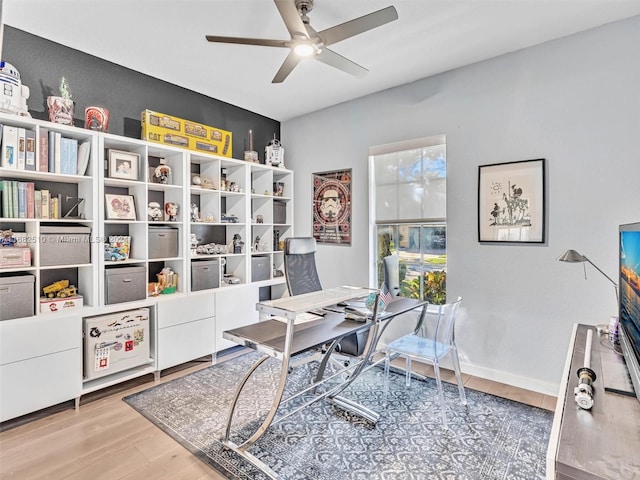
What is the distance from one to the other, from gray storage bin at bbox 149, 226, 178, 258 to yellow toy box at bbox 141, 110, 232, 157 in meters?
0.81

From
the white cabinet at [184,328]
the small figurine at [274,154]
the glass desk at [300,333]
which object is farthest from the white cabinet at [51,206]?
the small figurine at [274,154]

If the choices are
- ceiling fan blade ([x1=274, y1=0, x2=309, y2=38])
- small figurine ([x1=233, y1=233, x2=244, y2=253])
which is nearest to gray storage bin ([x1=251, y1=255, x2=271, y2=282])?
small figurine ([x1=233, y1=233, x2=244, y2=253])

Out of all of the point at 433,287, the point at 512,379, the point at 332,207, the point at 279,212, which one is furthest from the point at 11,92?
the point at 512,379

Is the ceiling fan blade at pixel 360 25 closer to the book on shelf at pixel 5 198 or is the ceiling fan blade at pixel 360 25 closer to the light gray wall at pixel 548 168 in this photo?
the light gray wall at pixel 548 168

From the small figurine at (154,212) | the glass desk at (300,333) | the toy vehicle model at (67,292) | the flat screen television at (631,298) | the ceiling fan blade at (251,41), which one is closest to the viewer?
the flat screen television at (631,298)

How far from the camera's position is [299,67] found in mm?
3080

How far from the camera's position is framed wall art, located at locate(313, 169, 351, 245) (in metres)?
3.94

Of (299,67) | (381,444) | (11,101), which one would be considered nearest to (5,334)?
(11,101)

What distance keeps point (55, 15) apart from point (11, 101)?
0.68 m

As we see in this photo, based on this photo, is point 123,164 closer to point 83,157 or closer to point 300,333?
point 83,157

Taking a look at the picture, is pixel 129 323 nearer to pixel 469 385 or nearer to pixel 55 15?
pixel 55 15

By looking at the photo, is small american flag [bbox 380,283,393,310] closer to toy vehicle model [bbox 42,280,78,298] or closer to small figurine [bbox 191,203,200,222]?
small figurine [bbox 191,203,200,222]

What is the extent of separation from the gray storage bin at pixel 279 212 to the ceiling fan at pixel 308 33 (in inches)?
82.0

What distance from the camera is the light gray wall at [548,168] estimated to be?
244 cm
